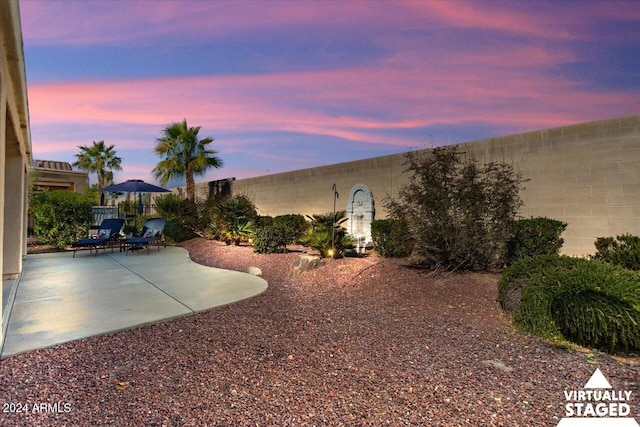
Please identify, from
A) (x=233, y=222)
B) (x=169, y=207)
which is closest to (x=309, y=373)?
(x=233, y=222)

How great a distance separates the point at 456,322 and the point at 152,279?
500cm

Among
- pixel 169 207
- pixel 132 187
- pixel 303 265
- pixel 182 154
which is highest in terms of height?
pixel 182 154

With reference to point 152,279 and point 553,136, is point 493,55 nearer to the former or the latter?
point 553,136

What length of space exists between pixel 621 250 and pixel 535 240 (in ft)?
3.83

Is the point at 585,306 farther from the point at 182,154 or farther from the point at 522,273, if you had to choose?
the point at 182,154

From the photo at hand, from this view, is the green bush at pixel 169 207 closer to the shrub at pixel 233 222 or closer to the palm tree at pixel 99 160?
the shrub at pixel 233 222

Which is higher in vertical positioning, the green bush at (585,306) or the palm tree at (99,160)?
the palm tree at (99,160)

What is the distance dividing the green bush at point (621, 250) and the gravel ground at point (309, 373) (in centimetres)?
287

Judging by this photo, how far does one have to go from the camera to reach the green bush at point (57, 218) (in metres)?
9.65

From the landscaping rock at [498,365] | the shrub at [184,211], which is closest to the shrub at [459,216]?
the landscaping rock at [498,365]

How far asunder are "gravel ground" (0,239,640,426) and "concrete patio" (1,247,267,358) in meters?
0.36

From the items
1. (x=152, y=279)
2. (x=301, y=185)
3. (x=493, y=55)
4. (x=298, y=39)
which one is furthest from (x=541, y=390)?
(x=301, y=185)

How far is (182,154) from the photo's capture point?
1505 cm

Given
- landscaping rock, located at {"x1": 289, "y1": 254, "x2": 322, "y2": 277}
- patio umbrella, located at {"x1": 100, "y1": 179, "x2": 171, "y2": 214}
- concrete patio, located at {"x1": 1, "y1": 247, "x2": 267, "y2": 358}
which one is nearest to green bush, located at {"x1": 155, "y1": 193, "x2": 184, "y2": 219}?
patio umbrella, located at {"x1": 100, "y1": 179, "x2": 171, "y2": 214}
